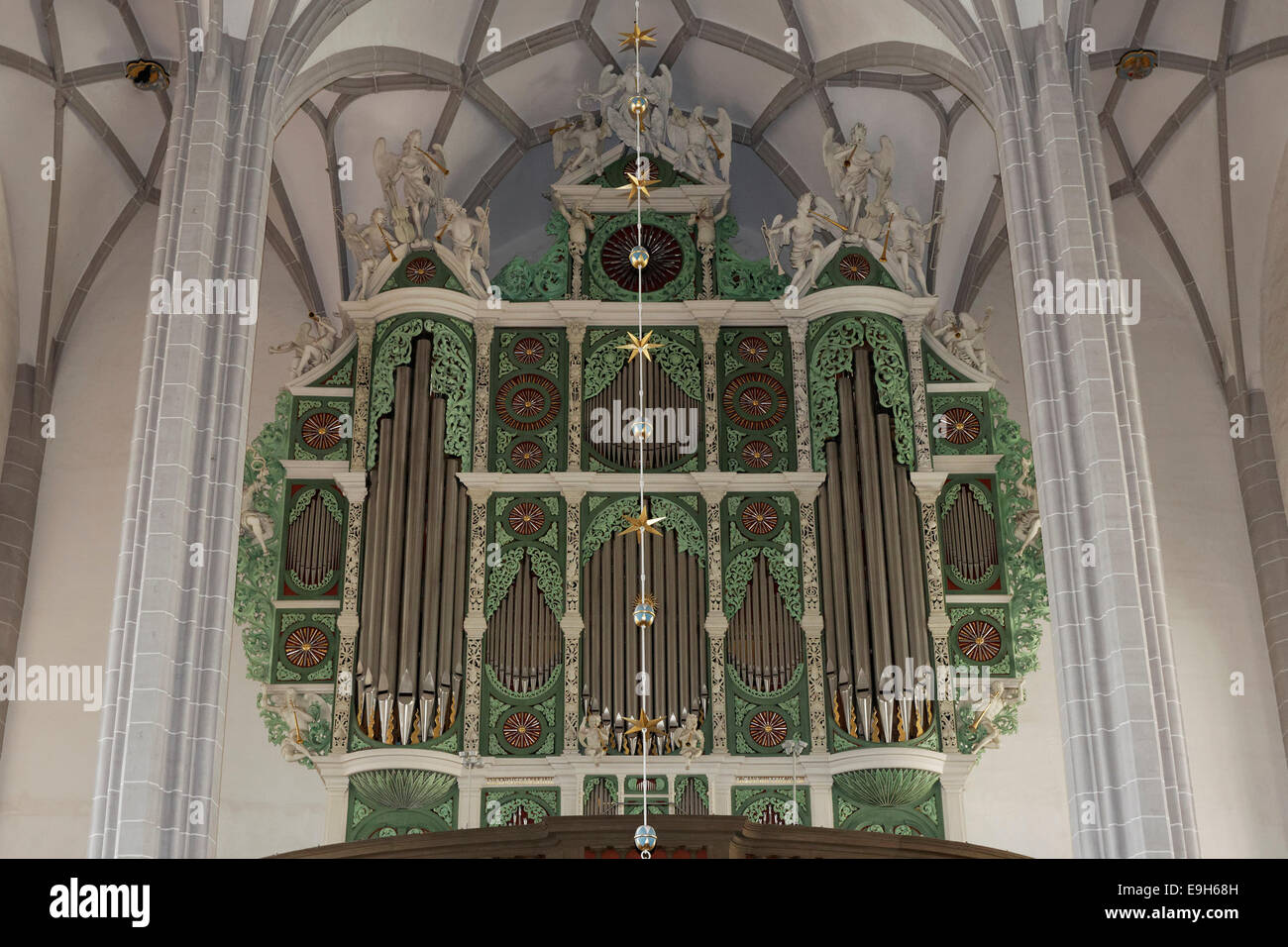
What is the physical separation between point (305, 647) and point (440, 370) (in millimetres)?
2724

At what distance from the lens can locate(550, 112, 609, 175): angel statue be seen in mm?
15789

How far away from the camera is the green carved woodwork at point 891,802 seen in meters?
13.0

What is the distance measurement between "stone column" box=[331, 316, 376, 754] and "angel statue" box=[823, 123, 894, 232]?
14.9ft

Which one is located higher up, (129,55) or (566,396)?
(129,55)

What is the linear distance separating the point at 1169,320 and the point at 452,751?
29.1 feet

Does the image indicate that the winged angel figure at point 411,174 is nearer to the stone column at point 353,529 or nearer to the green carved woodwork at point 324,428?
the stone column at point 353,529

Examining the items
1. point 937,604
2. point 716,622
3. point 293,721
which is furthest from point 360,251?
point 937,604

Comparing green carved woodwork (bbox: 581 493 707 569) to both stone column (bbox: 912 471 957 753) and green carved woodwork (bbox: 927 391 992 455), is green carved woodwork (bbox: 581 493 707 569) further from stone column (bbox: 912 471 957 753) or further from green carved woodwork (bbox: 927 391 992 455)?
green carved woodwork (bbox: 927 391 992 455)

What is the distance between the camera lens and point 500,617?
45.1 ft

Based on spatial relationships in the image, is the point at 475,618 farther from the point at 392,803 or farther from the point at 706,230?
the point at 706,230

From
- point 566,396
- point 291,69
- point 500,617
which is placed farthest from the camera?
point 566,396

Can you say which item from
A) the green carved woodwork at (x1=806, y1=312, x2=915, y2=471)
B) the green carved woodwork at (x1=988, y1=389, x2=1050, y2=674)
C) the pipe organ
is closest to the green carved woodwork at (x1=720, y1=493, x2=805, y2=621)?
the pipe organ

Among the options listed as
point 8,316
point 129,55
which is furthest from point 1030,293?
point 8,316
